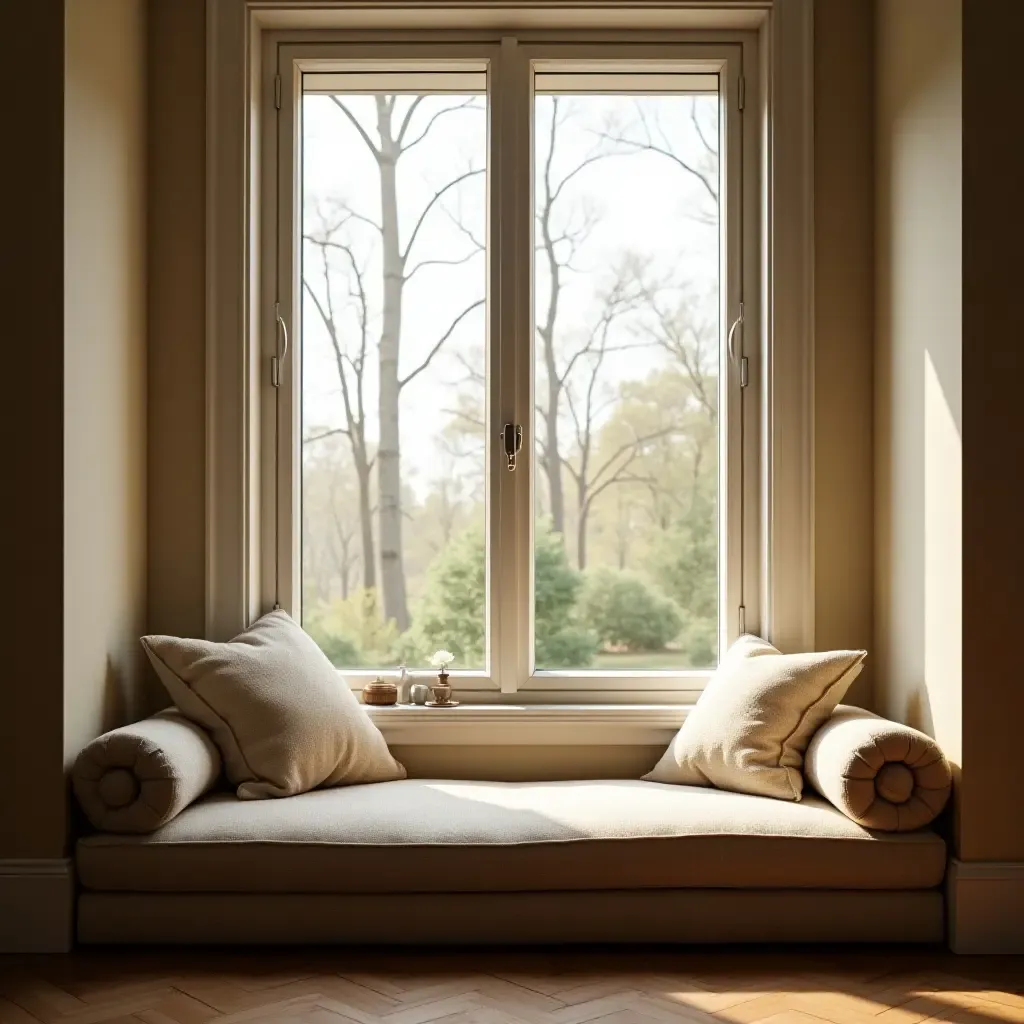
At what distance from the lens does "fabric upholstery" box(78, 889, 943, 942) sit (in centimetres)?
276

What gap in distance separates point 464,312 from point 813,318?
1.12m

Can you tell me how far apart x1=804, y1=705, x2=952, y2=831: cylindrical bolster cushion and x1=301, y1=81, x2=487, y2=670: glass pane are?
50.4 inches

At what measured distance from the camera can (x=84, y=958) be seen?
2736 millimetres

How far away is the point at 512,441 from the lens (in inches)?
139

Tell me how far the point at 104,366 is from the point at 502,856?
1.75 metres

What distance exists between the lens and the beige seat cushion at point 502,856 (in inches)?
108

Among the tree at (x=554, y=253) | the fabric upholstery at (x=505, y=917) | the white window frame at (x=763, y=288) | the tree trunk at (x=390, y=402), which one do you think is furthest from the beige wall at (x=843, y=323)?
the tree trunk at (x=390, y=402)

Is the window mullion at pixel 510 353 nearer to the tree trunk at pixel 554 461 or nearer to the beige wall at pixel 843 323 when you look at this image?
the tree trunk at pixel 554 461

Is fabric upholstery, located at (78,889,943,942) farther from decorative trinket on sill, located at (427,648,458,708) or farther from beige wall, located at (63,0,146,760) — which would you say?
decorative trinket on sill, located at (427,648,458,708)
